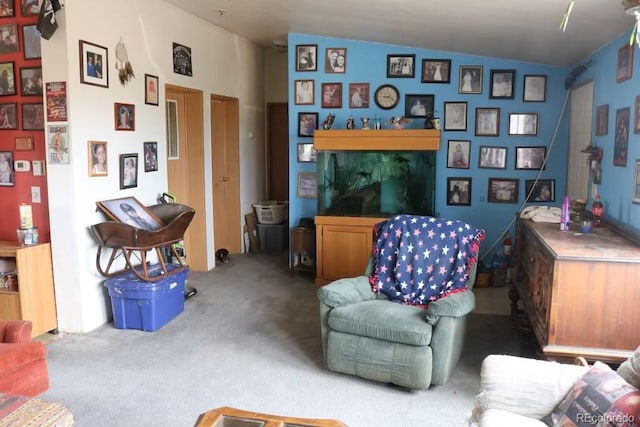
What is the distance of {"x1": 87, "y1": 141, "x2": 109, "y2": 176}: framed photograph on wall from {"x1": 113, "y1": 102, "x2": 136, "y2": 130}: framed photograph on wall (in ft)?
0.79

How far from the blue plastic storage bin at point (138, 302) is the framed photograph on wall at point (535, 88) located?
3.71m

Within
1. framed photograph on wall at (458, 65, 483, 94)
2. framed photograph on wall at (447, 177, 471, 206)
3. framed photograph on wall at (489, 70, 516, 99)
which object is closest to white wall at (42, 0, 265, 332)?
framed photograph on wall at (458, 65, 483, 94)

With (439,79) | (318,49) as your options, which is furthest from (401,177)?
(318,49)

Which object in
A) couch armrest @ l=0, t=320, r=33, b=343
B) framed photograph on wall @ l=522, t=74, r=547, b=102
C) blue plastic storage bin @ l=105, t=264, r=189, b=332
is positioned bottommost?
blue plastic storage bin @ l=105, t=264, r=189, b=332

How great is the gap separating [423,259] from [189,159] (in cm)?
314

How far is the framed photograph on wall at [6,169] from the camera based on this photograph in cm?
397

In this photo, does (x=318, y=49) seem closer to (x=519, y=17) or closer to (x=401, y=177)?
(x=401, y=177)

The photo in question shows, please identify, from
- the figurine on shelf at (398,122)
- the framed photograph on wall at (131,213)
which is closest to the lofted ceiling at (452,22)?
the figurine on shelf at (398,122)

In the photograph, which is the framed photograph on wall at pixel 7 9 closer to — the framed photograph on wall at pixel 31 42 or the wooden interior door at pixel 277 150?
the framed photograph on wall at pixel 31 42

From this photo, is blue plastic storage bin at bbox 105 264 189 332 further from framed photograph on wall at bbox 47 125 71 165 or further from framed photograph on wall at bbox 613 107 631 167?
framed photograph on wall at bbox 613 107 631 167

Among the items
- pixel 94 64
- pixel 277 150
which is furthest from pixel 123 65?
pixel 277 150

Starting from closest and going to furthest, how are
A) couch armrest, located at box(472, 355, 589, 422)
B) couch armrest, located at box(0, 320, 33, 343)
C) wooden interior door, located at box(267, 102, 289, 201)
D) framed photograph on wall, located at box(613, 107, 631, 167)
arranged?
1. couch armrest, located at box(472, 355, 589, 422)
2. couch armrest, located at box(0, 320, 33, 343)
3. framed photograph on wall, located at box(613, 107, 631, 167)
4. wooden interior door, located at box(267, 102, 289, 201)

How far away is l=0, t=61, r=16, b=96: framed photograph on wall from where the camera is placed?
3881mm

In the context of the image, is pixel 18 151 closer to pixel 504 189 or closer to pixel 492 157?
pixel 492 157
